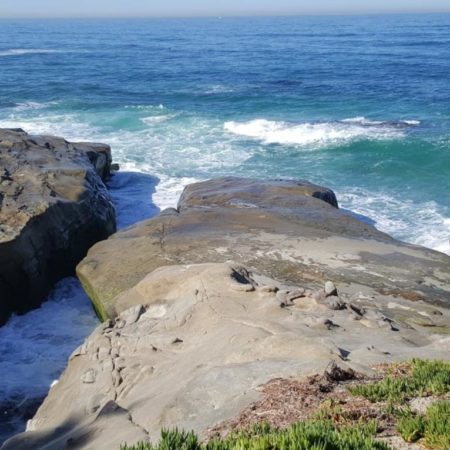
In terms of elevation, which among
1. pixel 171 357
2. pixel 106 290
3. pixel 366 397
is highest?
pixel 366 397

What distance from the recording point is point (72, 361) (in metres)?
11.1

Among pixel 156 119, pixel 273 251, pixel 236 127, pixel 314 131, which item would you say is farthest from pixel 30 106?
pixel 273 251

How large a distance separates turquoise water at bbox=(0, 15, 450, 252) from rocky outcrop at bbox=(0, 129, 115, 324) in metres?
4.80

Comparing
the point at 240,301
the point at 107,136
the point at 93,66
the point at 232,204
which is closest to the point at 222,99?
the point at 107,136

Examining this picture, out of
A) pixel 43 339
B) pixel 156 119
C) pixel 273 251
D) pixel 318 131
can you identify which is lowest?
pixel 156 119

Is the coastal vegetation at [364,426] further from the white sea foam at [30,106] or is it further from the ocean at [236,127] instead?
the white sea foam at [30,106]

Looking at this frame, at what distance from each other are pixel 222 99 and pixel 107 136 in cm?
1111

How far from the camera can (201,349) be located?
31.2 feet

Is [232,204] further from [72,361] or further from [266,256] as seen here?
[72,361]

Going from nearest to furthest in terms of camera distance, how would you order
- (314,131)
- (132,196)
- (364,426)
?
(364,426) → (132,196) → (314,131)

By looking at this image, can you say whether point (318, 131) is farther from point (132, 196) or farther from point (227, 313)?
point (227, 313)

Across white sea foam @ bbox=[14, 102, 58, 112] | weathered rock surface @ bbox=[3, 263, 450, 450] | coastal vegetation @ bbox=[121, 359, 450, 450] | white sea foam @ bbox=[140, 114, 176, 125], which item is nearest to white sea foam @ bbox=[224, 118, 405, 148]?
white sea foam @ bbox=[140, 114, 176, 125]

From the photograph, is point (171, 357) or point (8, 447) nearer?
point (8, 447)

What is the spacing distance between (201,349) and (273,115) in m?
30.0
